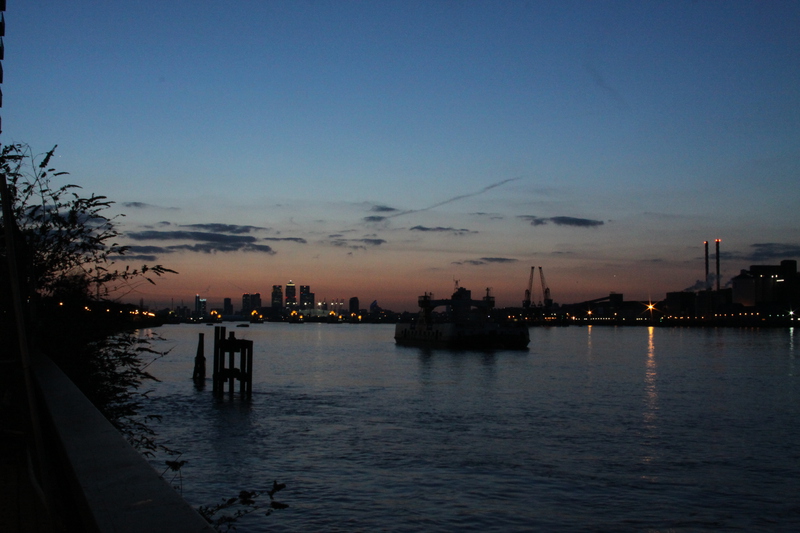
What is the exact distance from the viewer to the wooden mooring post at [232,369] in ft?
128

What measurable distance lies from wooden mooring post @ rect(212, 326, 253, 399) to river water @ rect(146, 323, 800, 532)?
108cm

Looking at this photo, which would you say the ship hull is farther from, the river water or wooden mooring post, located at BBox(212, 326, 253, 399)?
wooden mooring post, located at BBox(212, 326, 253, 399)

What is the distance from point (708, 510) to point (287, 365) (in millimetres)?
53017

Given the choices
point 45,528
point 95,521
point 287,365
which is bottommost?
point 287,365

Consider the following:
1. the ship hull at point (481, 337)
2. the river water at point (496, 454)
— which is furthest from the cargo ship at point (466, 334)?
the river water at point (496, 454)

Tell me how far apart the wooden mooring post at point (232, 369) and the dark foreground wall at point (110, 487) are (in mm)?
35117

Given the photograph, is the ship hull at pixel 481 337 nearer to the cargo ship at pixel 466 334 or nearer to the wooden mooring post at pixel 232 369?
the cargo ship at pixel 466 334

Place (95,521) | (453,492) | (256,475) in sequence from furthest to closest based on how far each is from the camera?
1. (256,475)
2. (453,492)
3. (95,521)

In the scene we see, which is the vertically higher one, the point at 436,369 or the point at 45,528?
the point at 45,528

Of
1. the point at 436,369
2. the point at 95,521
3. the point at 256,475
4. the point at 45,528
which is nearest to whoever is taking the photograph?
the point at 95,521

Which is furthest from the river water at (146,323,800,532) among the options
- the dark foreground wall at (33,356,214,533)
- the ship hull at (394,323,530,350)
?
the ship hull at (394,323,530,350)

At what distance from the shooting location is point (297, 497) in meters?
16.1

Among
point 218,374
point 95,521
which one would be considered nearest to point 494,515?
point 95,521

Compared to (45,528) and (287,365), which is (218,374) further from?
(45,528)
